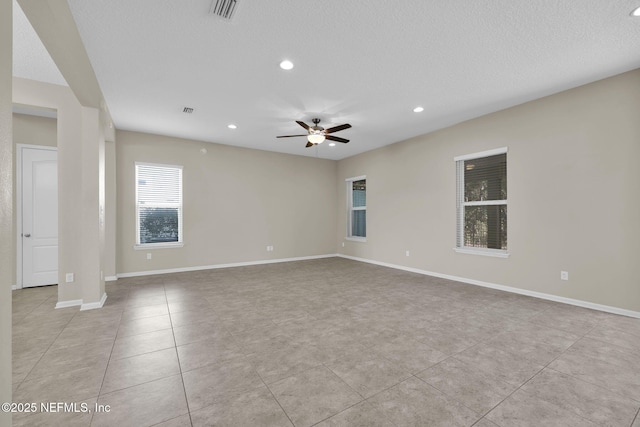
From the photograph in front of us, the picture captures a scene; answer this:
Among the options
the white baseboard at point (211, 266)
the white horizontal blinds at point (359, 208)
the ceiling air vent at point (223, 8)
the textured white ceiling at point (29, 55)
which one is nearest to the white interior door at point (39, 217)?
the white baseboard at point (211, 266)

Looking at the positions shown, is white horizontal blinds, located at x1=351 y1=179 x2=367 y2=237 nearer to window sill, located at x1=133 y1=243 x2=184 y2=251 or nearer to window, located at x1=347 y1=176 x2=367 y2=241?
window, located at x1=347 y1=176 x2=367 y2=241

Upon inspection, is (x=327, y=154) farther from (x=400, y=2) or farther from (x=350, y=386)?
(x=350, y=386)

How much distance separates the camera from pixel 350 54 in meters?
2.87

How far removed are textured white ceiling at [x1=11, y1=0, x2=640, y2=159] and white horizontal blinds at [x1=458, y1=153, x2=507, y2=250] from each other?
38.9 inches

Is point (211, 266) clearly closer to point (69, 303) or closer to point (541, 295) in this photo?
point (69, 303)

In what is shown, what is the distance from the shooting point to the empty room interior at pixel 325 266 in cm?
187

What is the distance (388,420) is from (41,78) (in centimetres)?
520

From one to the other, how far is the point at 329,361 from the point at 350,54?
118 inches

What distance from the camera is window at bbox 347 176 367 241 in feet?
24.7

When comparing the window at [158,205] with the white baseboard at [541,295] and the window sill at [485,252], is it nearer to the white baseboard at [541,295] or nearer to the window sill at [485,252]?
the white baseboard at [541,295]

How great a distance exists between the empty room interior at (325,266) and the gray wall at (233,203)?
0.20 feet

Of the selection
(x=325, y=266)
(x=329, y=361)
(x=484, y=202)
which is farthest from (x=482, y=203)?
(x=329, y=361)

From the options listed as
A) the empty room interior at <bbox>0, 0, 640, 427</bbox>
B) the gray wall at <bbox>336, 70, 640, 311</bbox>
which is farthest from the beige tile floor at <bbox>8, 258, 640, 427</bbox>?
the gray wall at <bbox>336, 70, 640, 311</bbox>

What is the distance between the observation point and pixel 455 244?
5.02 meters
